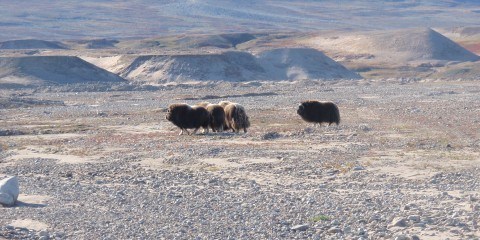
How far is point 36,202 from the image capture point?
A: 16438 millimetres

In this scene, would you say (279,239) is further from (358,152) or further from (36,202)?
(358,152)

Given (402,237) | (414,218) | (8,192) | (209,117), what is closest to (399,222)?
(414,218)

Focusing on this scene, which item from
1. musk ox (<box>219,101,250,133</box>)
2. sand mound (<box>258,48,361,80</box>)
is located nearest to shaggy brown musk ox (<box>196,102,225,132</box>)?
musk ox (<box>219,101,250,133</box>)

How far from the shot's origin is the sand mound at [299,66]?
71625 millimetres

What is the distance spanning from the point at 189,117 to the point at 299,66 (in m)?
45.0

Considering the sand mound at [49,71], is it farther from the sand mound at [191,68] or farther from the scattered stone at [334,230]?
the scattered stone at [334,230]

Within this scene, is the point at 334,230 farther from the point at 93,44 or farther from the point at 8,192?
the point at 93,44

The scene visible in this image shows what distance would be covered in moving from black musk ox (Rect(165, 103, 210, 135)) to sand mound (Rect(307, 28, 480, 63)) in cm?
5991

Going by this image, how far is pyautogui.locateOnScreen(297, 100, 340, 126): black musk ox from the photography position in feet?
103

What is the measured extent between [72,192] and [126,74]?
52.8 m

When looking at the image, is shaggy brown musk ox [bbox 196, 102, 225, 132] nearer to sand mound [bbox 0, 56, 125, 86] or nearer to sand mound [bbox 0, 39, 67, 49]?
sand mound [bbox 0, 56, 125, 86]

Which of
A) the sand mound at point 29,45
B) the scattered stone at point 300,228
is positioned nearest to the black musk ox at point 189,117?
the scattered stone at point 300,228

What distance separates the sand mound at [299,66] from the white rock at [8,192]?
55.0 m

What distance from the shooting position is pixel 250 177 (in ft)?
63.3
